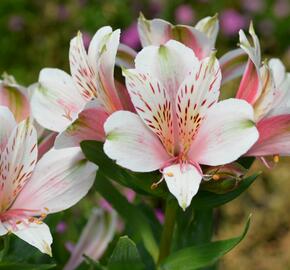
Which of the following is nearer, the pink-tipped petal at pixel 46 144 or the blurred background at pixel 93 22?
the pink-tipped petal at pixel 46 144

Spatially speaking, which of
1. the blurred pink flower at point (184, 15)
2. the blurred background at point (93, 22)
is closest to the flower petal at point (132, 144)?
the blurred background at point (93, 22)

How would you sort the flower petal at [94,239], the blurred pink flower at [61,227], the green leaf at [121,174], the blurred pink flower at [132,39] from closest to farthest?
the green leaf at [121,174]
the flower petal at [94,239]
the blurred pink flower at [61,227]
the blurred pink flower at [132,39]

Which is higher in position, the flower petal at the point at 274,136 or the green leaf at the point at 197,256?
the flower petal at the point at 274,136

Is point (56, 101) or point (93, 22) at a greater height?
point (56, 101)

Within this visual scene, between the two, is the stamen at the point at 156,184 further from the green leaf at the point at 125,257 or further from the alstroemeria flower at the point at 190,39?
the alstroemeria flower at the point at 190,39

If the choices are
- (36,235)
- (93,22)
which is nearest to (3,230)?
(36,235)

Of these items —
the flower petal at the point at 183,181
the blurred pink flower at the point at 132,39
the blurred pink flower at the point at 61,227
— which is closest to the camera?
the flower petal at the point at 183,181

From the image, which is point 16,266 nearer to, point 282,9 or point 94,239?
point 94,239

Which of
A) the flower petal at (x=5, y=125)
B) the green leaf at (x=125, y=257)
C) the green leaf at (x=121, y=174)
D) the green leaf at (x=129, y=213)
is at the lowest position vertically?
the green leaf at (x=129, y=213)
